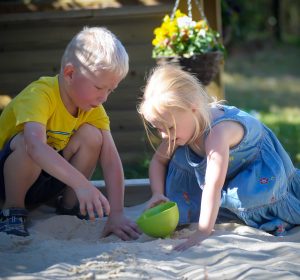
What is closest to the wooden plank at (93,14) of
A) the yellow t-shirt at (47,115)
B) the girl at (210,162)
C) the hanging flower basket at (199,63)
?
the hanging flower basket at (199,63)

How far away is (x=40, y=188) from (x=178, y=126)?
80 centimetres

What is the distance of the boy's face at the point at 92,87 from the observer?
2.84 meters

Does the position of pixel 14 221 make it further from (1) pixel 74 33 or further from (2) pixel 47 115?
(1) pixel 74 33

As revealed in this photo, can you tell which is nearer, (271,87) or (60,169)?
(60,169)

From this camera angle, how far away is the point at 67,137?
313 centimetres

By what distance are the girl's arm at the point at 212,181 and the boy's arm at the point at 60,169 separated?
36 centimetres

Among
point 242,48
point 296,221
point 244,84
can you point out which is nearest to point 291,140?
point 296,221

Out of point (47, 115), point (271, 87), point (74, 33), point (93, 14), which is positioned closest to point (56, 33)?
point (74, 33)

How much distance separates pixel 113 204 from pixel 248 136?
0.68m

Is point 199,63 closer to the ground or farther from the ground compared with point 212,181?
farther from the ground

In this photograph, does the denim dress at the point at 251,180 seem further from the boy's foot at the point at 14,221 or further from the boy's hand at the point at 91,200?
the boy's foot at the point at 14,221

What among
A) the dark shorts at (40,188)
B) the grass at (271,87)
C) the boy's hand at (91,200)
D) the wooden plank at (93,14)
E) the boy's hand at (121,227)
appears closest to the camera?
the boy's hand at (91,200)

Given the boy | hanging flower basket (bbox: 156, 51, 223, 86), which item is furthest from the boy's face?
hanging flower basket (bbox: 156, 51, 223, 86)

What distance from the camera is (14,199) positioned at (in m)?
3.04
